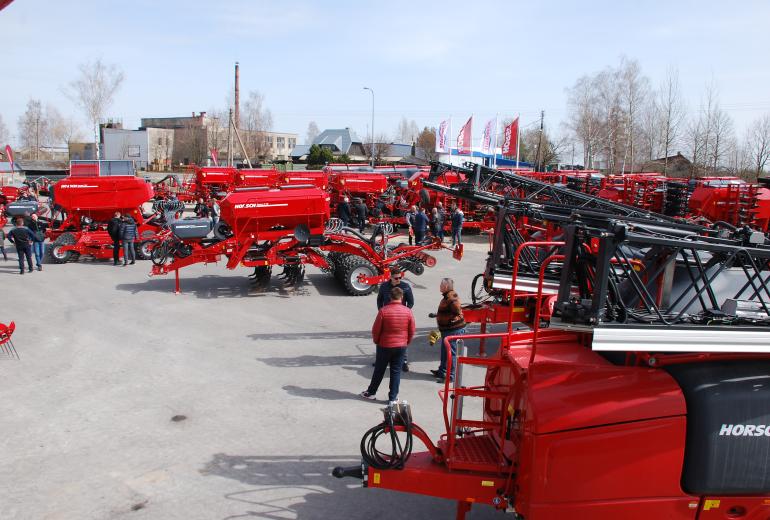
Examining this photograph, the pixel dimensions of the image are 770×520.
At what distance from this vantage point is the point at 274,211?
1266cm

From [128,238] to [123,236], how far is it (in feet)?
0.45

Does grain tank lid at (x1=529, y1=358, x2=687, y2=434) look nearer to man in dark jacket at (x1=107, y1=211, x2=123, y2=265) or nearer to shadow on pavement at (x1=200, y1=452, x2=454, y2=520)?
shadow on pavement at (x1=200, y1=452, x2=454, y2=520)

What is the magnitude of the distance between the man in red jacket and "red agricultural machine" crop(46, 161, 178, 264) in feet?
39.4

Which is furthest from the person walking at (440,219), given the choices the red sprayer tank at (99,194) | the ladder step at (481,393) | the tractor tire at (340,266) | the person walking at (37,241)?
the ladder step at (481,393)

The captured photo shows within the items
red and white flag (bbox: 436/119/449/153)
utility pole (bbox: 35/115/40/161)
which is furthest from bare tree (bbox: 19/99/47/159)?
red and white flag (bbox: 436/119/449/153)

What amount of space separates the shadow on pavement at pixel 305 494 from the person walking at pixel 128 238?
1148cm

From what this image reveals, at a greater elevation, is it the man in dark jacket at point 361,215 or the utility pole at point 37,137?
the utility pole at point 37,137

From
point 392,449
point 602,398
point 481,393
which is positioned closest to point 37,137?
point 392,449

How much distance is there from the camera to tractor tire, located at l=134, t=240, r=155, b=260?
17.0 meters

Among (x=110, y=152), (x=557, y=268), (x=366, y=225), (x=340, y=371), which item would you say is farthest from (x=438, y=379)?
(x=110, y=152)

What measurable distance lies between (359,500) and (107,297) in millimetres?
9261

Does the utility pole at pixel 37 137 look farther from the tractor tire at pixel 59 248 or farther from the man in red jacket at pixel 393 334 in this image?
the man in red jacket at pixel 393 334

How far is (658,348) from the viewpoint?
11.6 feet

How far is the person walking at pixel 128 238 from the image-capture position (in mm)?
15922
